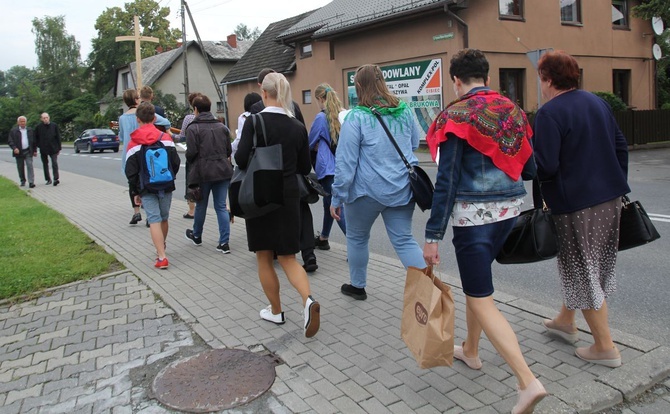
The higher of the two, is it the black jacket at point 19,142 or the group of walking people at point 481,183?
the black jacket at point 19,142

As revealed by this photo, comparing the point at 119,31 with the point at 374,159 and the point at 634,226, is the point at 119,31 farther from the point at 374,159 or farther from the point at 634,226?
the point at 634,226

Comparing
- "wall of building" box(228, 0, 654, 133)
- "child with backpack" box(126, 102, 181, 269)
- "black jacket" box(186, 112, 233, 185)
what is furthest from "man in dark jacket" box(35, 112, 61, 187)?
"wall of building" box(228, 0, 654, 133)

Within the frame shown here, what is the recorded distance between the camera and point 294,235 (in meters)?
4.15

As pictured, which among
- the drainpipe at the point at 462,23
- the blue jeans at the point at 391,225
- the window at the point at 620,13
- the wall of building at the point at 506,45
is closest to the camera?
the blue jeans at the point at 391,225

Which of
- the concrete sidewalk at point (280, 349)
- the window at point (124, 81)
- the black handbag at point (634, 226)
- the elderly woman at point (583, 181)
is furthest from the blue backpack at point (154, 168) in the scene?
the window at point (124, 81)

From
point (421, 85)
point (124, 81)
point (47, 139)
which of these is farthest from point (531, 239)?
point (124, 81)

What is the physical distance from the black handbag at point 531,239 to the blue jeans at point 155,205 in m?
3.98

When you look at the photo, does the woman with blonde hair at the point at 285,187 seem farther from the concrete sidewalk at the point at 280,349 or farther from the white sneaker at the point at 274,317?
the concrete sidewalk at the point at 280,349

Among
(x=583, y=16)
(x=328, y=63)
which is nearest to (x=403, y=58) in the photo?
(x=328, y=63)

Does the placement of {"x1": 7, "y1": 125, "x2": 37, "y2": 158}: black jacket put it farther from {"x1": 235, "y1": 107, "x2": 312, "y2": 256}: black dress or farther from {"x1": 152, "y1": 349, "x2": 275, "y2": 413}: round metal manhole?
{"x1": 152, "y1": 349, "x2": 275, "y2": 413}: round metal manhole

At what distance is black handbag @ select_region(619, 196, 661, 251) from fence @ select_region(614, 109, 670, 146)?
1789cm

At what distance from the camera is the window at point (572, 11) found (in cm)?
2194

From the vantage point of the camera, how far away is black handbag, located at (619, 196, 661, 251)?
3383 millimetres

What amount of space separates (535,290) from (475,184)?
8.01 ft
